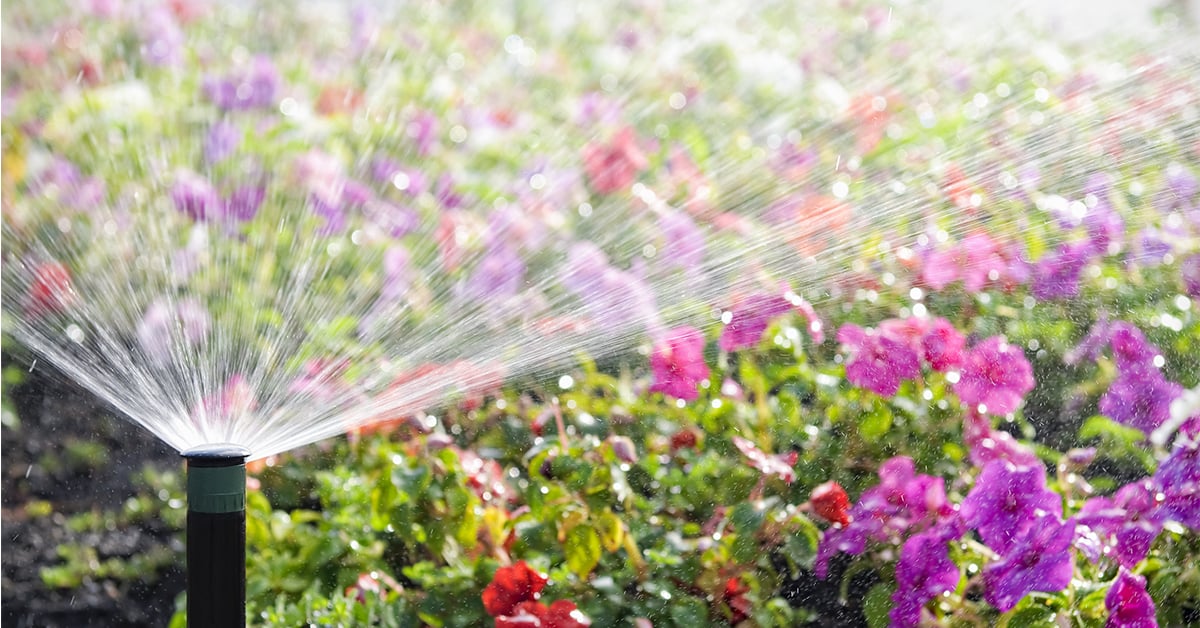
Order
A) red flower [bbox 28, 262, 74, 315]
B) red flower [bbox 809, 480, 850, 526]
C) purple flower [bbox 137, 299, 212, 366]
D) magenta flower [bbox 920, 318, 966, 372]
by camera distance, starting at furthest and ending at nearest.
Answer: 1. red flower [bbox 28, 262, 74, 315]
2. purple flower [bbox 137, 299, 212, 366]
3. magenta flower [bbox 920, 318, 966, 372]
4. red flower [bbox 809, 480, 850, 526]

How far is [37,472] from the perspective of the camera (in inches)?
73.9

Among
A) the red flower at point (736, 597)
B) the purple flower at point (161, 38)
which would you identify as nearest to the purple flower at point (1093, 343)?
the red flower at point (736, 597)

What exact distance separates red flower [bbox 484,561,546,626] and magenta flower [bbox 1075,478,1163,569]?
0.53 m

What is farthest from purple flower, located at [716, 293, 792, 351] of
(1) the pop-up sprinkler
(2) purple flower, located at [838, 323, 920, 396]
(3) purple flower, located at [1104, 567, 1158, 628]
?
(1) the pop-up sprinkler

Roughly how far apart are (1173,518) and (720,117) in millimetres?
1436

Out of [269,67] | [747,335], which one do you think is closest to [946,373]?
[747,335]

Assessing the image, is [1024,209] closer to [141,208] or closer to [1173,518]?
[1173,518]

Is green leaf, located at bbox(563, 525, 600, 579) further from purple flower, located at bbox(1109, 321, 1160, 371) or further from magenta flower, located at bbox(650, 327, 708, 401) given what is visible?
purple flower, located at bbox(1109, 321, 1160, 371)

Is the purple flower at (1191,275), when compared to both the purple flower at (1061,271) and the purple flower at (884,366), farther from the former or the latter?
the purple flower at (884,366)

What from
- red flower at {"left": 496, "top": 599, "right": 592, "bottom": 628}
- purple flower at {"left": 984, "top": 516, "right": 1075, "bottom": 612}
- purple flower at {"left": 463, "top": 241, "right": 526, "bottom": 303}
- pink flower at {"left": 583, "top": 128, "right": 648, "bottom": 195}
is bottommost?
red flower at {"left": 496, "top": 599, "right": 592, "bottom": 628}

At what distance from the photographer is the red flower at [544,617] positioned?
1094 mm

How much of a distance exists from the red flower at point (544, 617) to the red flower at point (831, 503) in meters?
0.25

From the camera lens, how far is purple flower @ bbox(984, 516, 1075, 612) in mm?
1097

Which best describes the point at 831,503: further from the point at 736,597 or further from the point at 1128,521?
the point at 1128,521
